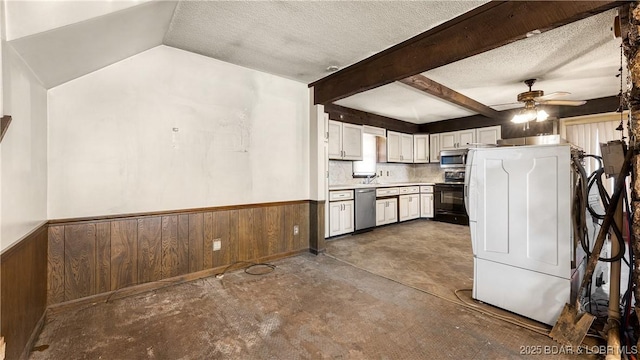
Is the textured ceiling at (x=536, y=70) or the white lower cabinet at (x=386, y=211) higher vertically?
the textured ceiling at (x=536, y=70)

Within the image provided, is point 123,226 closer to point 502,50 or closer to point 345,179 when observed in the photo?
point 345,179

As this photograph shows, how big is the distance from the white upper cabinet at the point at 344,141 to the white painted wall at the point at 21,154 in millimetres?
3715

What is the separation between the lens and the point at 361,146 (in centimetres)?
538

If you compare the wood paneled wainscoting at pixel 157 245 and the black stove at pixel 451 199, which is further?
the black stove at pixel 451 199

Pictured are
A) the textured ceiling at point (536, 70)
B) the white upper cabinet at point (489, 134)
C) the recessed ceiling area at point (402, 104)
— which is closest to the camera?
the textured ceiling at point (536, 70)

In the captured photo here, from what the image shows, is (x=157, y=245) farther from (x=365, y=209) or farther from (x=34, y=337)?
(x=365, y=209)

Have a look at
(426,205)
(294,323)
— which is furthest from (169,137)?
(426,205)

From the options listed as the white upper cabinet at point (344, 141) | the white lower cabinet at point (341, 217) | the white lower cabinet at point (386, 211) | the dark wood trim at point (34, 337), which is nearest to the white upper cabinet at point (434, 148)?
the white lower cabinet at point (386, 211)

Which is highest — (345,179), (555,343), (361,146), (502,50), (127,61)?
(502,50)

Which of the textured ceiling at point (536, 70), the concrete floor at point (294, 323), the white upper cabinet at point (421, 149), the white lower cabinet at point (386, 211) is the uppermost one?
the textured ceiling at point (536, 70)

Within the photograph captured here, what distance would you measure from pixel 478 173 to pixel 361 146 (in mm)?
3150

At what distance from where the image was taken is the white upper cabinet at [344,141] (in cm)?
489

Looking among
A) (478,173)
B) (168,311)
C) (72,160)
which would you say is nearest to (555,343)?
(478,173)

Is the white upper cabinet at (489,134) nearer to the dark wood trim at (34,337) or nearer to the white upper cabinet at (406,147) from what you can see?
the white upper cabinet at (406,147)
